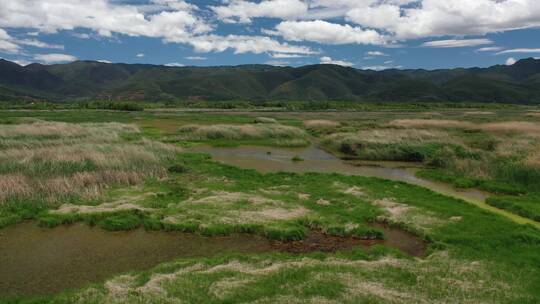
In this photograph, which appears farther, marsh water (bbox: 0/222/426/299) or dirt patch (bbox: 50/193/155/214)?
dirt patch (bbox: 50/193/155/214)

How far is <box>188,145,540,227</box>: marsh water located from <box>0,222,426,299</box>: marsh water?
1052cm

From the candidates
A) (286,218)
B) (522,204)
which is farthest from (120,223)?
(522,204)

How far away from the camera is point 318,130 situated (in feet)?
208

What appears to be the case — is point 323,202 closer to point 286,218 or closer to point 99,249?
point 286,218

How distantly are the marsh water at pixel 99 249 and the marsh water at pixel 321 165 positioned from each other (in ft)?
34.5

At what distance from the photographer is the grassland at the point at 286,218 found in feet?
35.2

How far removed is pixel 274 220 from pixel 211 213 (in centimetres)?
333

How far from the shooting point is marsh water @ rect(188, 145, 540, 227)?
25.2 metres

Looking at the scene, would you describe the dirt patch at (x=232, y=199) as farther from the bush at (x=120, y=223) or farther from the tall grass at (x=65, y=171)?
the tall grass at (x=65, y=171)

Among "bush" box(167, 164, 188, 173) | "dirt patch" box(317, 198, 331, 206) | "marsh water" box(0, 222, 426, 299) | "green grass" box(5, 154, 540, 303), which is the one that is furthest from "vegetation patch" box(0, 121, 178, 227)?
"dirt patch" box(317, 198, 331, 206)

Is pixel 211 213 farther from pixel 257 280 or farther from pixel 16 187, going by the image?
pixel 16 187

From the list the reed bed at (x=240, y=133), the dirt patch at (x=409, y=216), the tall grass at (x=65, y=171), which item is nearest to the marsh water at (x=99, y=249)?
the dirt patch at (x=409, y=216)

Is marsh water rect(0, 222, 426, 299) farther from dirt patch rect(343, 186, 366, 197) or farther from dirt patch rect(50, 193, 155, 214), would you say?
dirt patch rect(343, 186, 366, 197)

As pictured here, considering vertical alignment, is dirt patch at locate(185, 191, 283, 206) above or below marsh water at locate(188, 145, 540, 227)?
above
